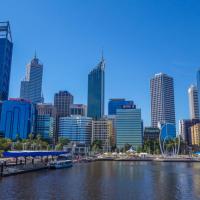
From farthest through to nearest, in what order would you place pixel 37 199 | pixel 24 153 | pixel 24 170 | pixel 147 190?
pixel 24 153
pixel 24 170
pixel 147 190
pixel 37 199

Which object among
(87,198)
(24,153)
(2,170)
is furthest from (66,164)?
(87,198)

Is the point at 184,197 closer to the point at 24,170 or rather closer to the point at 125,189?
the point at 125,189

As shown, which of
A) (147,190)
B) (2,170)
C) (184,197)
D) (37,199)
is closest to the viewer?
(37,199)

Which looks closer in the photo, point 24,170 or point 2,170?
point 2,170

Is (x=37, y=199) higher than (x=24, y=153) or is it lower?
lower

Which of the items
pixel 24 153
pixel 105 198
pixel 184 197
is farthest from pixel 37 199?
pixel 24 153

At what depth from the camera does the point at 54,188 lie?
216ft

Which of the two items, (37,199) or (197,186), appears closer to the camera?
(37,199)

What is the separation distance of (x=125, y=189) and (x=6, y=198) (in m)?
27.1

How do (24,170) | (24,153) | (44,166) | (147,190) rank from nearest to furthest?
Answer: (147,190)
(24,170)
(24,153)
(44,166)

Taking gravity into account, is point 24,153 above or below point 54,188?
above

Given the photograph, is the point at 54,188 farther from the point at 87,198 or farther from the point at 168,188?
the point at 168,188

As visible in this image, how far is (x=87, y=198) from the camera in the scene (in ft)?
179

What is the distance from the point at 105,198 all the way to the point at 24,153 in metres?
62.5
